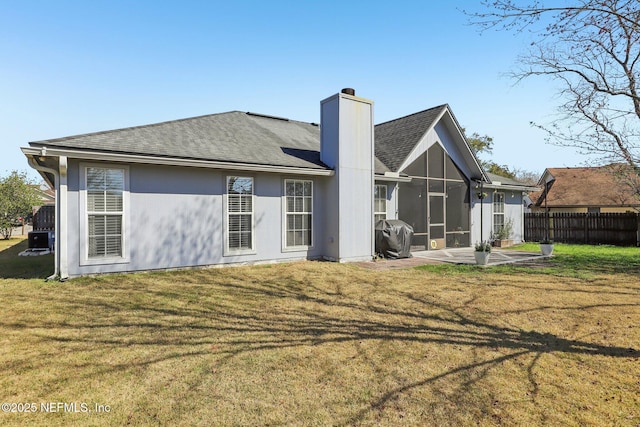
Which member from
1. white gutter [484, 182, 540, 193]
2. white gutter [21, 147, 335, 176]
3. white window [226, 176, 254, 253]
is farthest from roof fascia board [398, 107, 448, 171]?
white window [226, 176, 254, 253]

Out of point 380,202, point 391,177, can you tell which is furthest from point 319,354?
point 391,177

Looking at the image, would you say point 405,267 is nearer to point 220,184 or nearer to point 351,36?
point 220,184

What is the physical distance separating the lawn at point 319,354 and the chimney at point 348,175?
3.64 meters

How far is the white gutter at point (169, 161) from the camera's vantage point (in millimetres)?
7172

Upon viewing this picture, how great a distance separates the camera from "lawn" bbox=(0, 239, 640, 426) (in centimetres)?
279

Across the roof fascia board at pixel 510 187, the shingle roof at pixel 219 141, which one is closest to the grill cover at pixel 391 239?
the shingle roof at pixel 219 141

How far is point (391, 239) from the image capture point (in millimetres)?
11594

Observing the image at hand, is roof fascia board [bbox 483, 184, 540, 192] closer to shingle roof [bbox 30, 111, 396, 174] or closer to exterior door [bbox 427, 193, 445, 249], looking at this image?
exterior door [bbox 427, 193, 445, 249]

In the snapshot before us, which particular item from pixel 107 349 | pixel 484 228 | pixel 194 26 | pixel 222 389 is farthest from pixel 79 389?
pixel 484 228

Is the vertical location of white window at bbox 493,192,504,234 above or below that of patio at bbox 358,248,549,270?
above

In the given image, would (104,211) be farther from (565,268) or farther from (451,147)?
(451,147)

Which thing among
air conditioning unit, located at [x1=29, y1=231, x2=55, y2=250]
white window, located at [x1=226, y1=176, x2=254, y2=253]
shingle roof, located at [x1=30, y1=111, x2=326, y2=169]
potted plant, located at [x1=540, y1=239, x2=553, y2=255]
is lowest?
potted plant, located at [x1=540, y1=239, x2=553, y2=255]

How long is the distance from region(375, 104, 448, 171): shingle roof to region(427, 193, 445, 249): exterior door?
2.39m

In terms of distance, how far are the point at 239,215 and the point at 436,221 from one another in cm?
894
